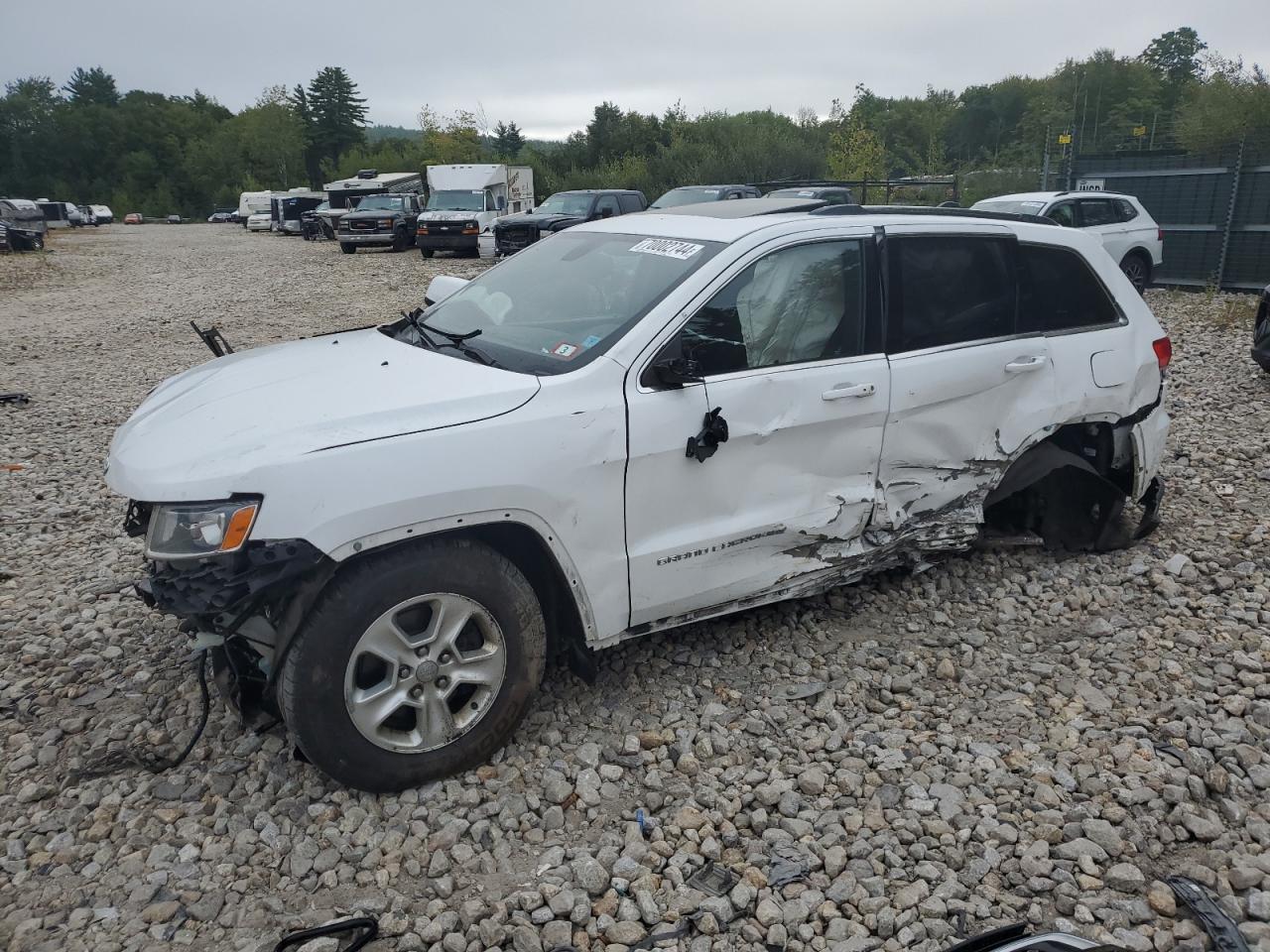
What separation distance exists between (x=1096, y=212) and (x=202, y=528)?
14.2m

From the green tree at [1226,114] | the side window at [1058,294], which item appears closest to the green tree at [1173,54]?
the green tree at [1226,114]

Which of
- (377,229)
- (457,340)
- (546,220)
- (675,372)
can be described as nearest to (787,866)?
(675,372)

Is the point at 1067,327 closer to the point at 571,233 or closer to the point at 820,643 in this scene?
the point at 820,643

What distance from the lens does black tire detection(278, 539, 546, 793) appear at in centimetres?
287

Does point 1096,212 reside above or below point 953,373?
above

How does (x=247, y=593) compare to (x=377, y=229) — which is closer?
(x=247, y=593)

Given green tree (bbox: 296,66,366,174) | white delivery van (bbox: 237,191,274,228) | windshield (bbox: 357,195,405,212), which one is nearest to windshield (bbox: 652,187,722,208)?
windshield (bbox: 357,195,405,212)

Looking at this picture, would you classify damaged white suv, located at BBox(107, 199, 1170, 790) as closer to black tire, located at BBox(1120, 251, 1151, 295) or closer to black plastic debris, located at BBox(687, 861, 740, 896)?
black plastic debris, located at BBox(687, 861, 740, 896)

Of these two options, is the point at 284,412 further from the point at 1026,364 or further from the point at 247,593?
the point at 1026,364

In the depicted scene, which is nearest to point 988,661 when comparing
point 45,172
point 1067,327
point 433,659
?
point 1067,327

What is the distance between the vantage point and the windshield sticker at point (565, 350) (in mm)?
3416

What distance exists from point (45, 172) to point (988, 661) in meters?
105

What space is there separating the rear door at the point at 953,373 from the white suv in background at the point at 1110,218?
31.9 ft

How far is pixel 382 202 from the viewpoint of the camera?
29.7 m
